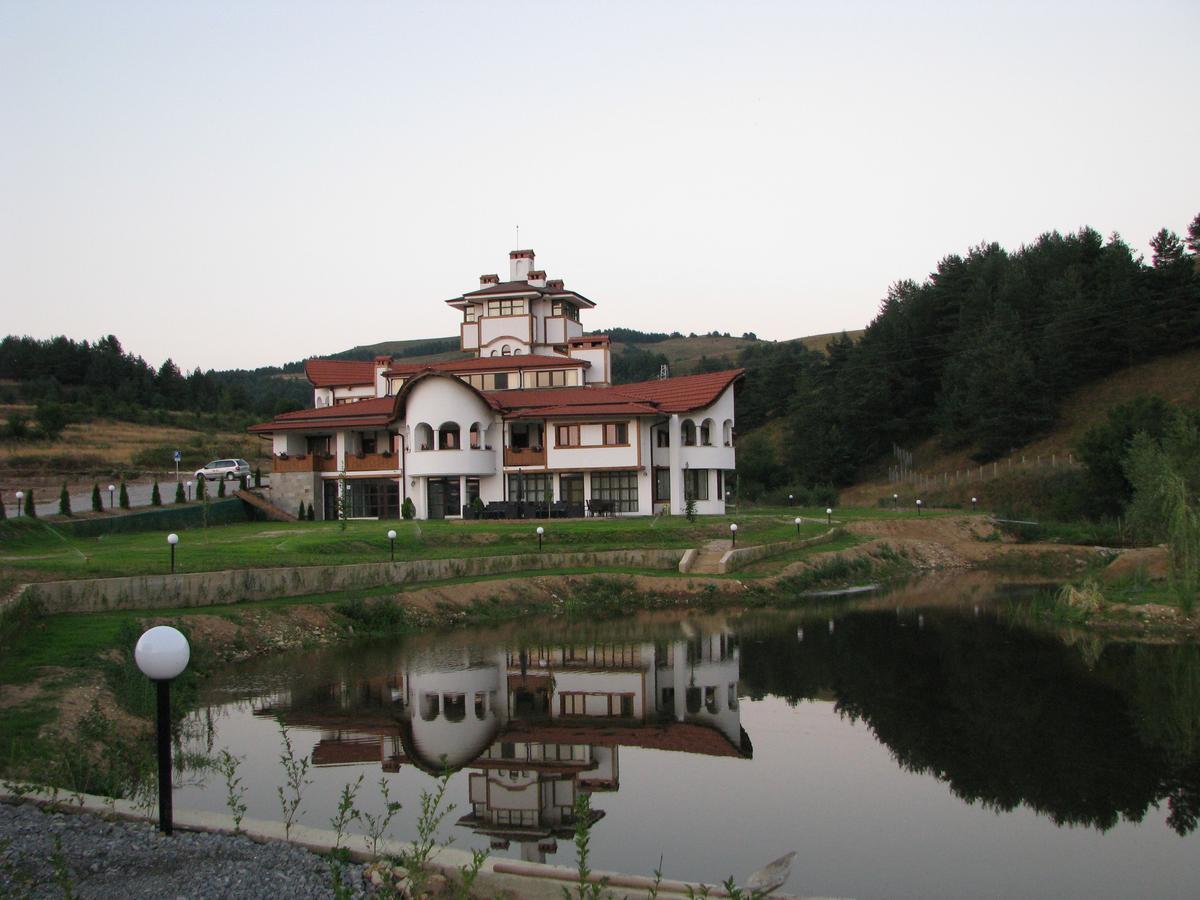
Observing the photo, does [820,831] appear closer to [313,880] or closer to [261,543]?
[313,880]

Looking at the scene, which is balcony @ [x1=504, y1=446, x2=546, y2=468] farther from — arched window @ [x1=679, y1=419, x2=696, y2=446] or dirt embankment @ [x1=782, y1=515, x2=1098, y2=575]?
dirt embankment @ [x1=782, y1=515, x2=1098, y2=575]

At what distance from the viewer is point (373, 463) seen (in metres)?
43.7

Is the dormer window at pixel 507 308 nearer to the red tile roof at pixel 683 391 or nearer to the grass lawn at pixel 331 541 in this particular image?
the red tile roof at pixel 683 391

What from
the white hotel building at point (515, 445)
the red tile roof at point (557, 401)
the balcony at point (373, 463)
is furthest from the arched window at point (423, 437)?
the balcony at point (373, 463)

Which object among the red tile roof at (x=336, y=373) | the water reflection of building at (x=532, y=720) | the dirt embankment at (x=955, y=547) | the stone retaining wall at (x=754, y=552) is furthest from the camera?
the red tile roof at (x=336, y=373)

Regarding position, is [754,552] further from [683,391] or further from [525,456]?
[525,456]

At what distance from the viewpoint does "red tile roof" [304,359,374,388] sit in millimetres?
51406

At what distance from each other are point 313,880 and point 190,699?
33.5ft

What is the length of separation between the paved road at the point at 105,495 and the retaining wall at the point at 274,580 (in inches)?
531

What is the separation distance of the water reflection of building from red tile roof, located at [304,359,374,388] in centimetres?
3129

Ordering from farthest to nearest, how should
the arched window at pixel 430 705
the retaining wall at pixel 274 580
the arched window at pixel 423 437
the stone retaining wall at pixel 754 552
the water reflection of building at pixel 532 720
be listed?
the arched window at pixel 423 437 → the stone retaining wall at pixel 754 552 → the retaining wall at pixel 274 580 → the arched window at pixel 430 705 → the water reflection of building at pixel 532 720

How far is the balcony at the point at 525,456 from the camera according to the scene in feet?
139

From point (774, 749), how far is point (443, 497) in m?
29.6

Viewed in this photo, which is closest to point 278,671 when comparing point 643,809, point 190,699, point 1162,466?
point 190,699
